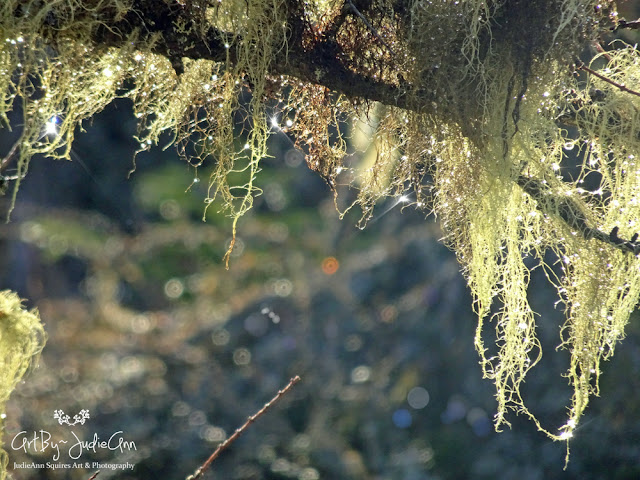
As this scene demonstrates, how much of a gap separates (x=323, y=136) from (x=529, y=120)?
362mm

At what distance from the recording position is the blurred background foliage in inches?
110

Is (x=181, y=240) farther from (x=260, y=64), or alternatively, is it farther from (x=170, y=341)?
(x=260, y=64)

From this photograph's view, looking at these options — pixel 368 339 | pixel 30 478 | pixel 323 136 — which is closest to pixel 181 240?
pixel 368 339

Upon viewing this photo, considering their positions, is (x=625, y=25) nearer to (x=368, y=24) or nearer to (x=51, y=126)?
(x=368, y=24)

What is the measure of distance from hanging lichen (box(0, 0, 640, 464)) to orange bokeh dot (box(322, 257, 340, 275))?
9.77 ft

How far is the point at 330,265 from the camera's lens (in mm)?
4141

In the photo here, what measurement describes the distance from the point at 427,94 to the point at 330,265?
10.8 ft

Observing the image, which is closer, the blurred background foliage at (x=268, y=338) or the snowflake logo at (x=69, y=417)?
the blurred background foliage at (x=268, y=338)

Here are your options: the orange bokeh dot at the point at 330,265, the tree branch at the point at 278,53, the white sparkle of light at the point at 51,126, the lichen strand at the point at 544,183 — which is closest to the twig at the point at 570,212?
the lichen strand at the point at 544,183

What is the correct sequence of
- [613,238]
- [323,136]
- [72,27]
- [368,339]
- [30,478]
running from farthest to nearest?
[368,339] < [30,478] < [323,136] < [613,238] < [72,27]

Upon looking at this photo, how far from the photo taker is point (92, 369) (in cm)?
393

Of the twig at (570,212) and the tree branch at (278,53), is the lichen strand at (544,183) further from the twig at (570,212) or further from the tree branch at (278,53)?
the tree branch at (278,53)

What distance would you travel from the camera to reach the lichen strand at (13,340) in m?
0.91

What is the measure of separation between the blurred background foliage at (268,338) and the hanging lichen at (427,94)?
975 mm
